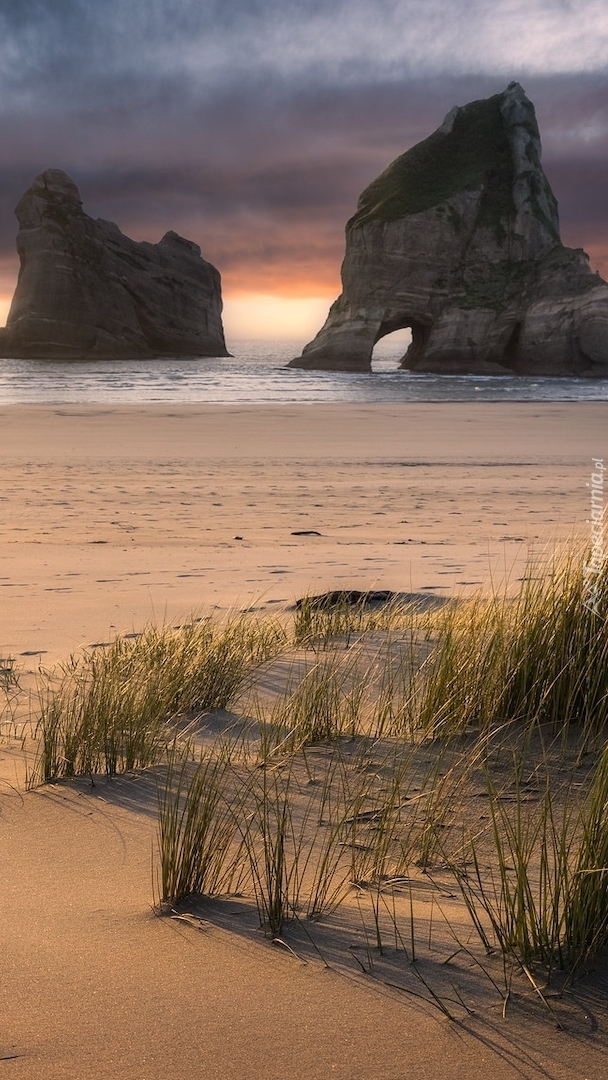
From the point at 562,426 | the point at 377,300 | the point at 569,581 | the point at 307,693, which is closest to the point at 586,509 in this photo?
the point at 569,581

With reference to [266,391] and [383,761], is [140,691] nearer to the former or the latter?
[383,761]

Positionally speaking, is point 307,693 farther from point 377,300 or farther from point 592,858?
point 377,300

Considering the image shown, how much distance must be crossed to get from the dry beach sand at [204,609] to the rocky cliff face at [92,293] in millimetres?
81143

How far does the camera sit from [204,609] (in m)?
5.71

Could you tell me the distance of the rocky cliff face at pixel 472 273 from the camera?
203 ft

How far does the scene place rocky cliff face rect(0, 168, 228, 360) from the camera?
96.1m

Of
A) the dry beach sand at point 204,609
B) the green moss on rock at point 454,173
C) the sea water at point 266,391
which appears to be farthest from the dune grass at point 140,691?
the green moss on rock at point 454,173

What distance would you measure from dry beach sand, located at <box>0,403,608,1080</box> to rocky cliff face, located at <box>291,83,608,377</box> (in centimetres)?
4382

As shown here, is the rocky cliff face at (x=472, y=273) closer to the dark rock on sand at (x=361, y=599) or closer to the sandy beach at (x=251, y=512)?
the sandy beach at (x=251, y=512)

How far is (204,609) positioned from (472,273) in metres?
67.5

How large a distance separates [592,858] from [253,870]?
79 cm

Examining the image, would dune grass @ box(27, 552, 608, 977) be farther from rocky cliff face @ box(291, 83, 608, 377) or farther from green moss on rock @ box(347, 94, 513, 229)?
green moss on rock @ box(347, 94, 513, 229)

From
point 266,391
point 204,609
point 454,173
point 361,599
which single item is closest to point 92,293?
point 454,173

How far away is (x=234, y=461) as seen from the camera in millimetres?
15352
